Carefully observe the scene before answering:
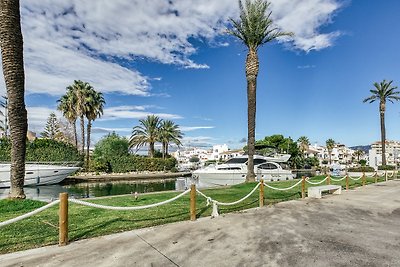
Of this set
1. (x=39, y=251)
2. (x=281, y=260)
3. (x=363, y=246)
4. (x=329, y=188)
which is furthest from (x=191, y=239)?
(x=329, y=188)

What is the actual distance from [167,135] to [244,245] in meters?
52.2

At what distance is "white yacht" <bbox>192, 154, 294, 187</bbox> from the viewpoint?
81.1 ft

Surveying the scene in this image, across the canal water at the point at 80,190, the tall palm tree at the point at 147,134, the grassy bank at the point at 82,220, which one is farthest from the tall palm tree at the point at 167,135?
the grassy bank at the point at 82,220

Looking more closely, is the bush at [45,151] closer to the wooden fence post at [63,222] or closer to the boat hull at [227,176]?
the boat hull at [227,176]

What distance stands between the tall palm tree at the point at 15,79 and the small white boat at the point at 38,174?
16.3 metres

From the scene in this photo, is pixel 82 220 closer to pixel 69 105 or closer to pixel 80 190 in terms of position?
pixel 80 190

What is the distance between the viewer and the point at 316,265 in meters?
4.70

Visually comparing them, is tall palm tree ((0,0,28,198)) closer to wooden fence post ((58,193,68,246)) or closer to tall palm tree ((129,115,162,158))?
wooden fence post ((58,193,68,246))

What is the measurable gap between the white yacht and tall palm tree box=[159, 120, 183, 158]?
102 feet

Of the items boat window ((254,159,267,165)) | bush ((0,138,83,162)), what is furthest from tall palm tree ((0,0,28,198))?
bush ((0,138,83,162))

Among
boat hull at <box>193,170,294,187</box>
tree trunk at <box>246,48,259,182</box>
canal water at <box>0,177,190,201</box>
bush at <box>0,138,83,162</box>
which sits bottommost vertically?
canal water at <box>0,177,190,201</box>

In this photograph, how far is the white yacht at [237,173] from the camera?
2473 cm

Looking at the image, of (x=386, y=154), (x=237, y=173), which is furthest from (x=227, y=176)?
(x=386, y=154)

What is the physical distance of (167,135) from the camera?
57406 millimetres
